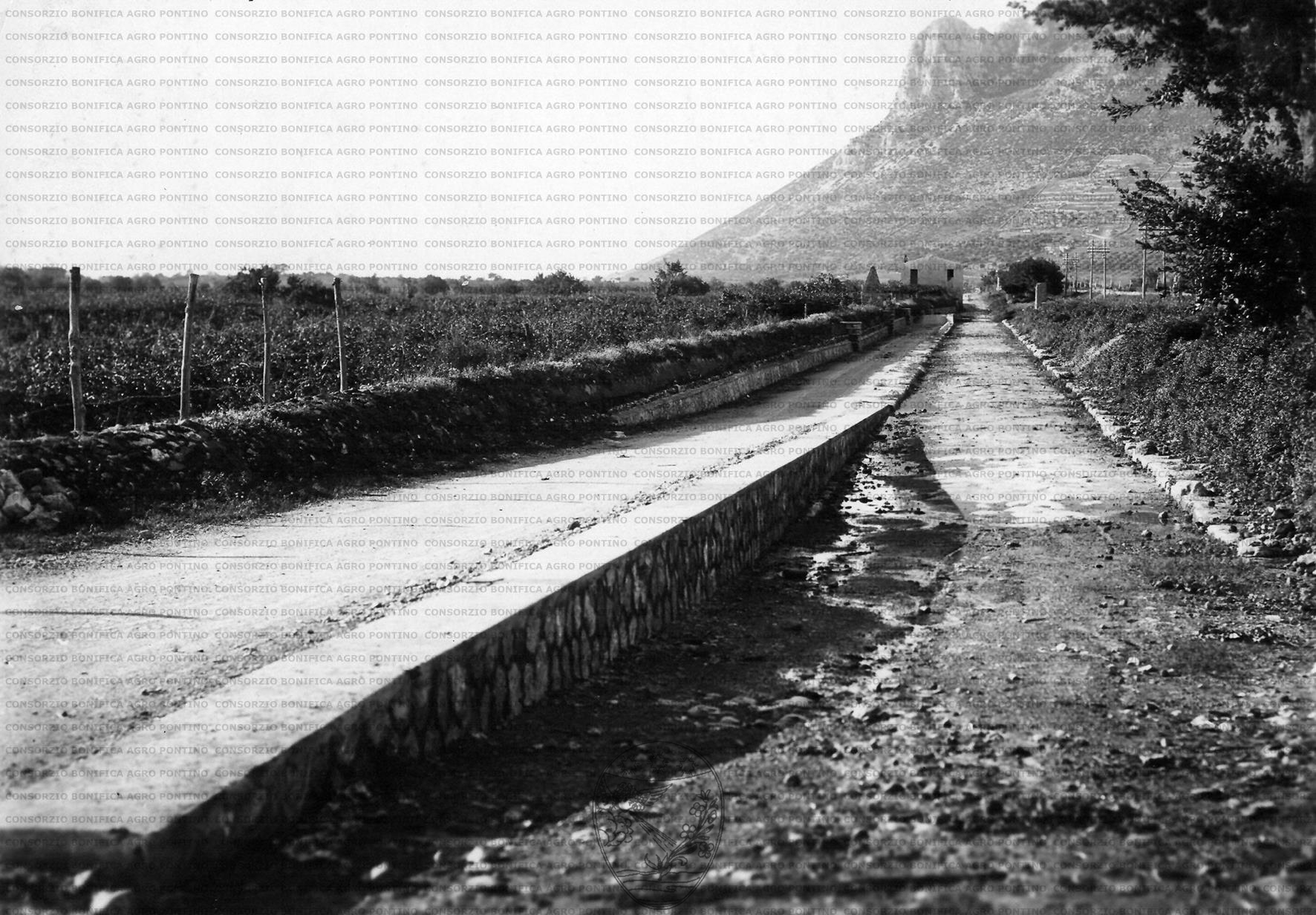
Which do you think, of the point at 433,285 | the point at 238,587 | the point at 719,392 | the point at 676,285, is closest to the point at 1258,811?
the point at 238,587

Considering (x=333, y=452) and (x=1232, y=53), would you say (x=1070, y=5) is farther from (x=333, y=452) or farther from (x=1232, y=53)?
(x=333, y=452)

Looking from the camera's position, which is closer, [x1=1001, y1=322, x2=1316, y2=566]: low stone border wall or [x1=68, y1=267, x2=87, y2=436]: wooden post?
[x1=1001, y1=322, x2=1316, y2=566]: low stone border wall

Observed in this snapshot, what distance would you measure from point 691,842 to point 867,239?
137830 millimetres

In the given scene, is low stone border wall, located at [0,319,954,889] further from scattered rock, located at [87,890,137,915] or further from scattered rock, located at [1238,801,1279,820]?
scattered rock, located at [1238,801,1279,820]

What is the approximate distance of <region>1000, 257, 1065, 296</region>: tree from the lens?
8419 centimetres

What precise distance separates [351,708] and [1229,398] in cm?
1196

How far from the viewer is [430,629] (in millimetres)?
4855

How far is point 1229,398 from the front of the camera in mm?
13352

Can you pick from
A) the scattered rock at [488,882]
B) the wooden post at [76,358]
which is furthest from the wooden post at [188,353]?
the scattered rock at [488,882]

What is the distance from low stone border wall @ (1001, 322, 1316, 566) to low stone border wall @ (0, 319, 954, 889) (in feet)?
14.1

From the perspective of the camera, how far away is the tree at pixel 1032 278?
276 ft

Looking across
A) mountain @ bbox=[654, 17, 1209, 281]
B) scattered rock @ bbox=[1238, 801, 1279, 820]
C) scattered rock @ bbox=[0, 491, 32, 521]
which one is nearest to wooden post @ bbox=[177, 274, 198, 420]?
scattered rock @ bbox=[0, 491, 32, 521]

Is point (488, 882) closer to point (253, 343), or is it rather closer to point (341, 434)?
point (341, 434)

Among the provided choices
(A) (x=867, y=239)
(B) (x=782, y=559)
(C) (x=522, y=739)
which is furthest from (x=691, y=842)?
(A) (x=867, y=239)
